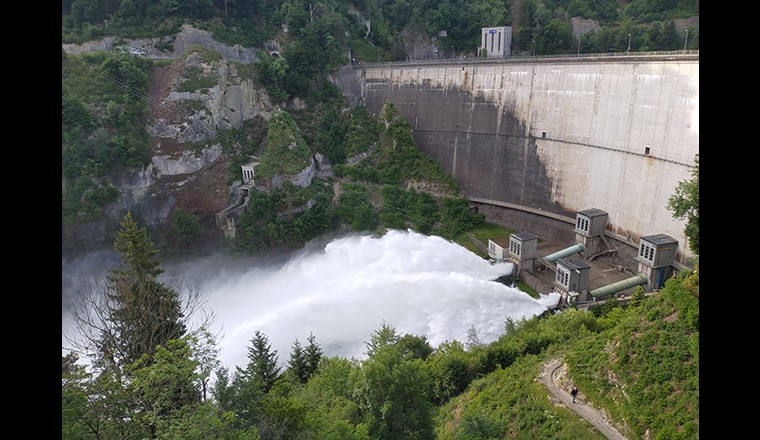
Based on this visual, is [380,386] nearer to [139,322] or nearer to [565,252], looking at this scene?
[139,322]

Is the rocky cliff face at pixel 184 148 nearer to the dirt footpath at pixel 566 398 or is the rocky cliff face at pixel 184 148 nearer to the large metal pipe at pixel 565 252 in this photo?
the large metal pipe at pixel 565 252

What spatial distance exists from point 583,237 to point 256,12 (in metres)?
35.0

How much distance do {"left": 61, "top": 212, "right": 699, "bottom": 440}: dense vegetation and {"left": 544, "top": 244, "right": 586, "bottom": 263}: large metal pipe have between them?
33.4 feet

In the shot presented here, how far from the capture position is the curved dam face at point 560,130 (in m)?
26.8

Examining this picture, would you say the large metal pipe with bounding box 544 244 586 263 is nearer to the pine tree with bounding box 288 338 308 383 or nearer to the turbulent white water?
the turbulent white water

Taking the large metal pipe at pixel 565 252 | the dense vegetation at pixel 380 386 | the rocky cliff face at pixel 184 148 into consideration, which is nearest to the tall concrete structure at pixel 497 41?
the large metal pipe at pixel 565 252

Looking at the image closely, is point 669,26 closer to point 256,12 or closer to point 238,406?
point 256,12

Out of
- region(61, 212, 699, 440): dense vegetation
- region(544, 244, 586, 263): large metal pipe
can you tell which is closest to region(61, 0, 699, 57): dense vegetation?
region(544, 244, 586, 263): large metal pipe

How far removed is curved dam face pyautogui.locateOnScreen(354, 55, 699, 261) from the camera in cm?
2680

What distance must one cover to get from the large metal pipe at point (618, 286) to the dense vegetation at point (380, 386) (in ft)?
23.0

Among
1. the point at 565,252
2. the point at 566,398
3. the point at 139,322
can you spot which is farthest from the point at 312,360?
the point at 565,252

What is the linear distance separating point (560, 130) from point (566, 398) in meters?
22.2

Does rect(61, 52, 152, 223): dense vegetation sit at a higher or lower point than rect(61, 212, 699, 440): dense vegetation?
higher
